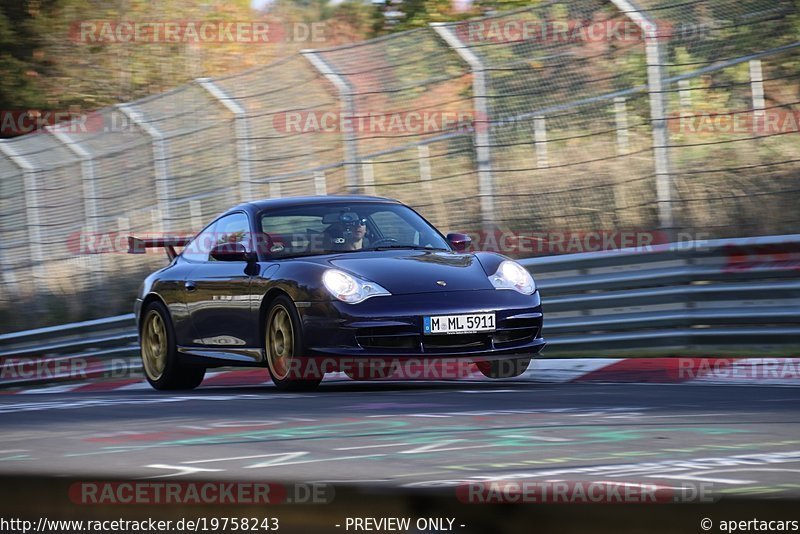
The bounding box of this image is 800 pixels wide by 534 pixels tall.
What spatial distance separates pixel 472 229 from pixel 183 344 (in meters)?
3.29

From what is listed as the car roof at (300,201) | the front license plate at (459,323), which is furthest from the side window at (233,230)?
the front license plate at (459,323)

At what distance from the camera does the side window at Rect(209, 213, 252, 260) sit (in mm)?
9516

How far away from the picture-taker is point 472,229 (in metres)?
12.3

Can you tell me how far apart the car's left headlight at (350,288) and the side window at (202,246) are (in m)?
1.88

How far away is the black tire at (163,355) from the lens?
1012 cm

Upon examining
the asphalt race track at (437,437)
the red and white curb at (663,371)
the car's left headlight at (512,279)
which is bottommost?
the red and white curb at (663,371)

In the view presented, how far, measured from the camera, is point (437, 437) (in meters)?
5.41

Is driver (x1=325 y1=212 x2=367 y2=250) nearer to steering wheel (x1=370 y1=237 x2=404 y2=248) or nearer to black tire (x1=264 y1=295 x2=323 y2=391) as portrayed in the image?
steering wheel (x1=370 y1=237 x2=404 y2=248)

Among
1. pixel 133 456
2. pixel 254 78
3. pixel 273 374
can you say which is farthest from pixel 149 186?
pixel 133 456

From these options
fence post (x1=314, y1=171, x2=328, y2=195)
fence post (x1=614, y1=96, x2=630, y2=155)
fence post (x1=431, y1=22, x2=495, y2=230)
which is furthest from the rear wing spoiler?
fence post (x1=614, y1=96, x2=630, y2=155)

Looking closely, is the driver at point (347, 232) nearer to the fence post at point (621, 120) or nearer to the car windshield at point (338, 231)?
the car windshield at point (338, 231)

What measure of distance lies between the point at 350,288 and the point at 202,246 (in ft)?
7.25

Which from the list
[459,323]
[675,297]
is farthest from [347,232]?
[675,297]

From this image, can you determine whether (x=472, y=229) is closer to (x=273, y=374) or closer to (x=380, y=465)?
(x=273, y=374)
